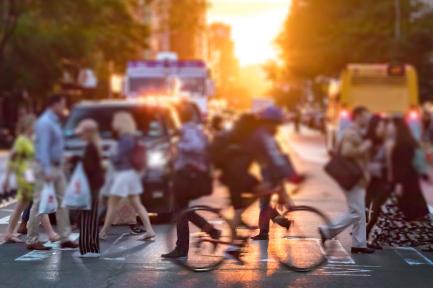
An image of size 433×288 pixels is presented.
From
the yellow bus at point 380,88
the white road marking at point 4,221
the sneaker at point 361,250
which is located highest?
the yellow bus at point 380,88

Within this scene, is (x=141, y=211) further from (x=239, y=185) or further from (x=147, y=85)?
(x=147, y=85)

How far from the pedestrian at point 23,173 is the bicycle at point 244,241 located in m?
2.25

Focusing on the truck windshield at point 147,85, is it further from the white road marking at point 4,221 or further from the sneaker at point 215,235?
the sneaker at point 215,235

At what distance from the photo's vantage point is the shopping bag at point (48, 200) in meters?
10.7

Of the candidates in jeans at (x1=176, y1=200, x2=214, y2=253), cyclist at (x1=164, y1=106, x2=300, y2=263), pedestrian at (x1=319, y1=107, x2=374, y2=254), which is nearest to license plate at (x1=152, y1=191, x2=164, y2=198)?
pedestrian at (x1=319, y1=107, x2=374, y2=254)

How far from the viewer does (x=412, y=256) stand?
35.9ft

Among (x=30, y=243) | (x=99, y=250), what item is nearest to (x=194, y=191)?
(x=99, y=250)

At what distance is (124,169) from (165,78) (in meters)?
21.3

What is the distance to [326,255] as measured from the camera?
9906 millimetres

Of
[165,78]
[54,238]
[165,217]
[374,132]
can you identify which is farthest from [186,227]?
[165,78]

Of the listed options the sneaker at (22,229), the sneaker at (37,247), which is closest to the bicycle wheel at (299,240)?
the sneaker at (37,247)

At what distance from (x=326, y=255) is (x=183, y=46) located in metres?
143

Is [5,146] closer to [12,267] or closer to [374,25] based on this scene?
[374,25]

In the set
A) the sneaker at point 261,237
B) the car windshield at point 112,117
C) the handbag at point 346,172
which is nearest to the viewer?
the handbag at point 346,172
